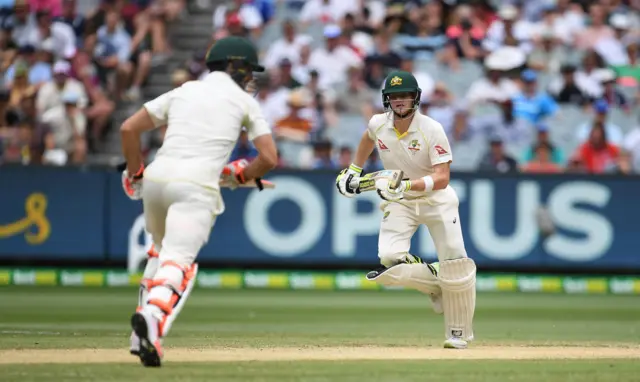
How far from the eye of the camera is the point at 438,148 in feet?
26.9

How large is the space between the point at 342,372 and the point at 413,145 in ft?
6.96

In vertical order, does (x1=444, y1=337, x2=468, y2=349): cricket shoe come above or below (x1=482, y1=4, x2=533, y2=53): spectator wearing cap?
below

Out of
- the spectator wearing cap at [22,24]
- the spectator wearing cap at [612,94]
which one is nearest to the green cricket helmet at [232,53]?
the spectator wearing cap at [612,94]

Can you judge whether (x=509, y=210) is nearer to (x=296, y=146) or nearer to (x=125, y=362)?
(x=296, y=146)

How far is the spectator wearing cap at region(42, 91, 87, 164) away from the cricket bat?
787cm

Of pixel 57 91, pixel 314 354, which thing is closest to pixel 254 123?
pixel 314 354

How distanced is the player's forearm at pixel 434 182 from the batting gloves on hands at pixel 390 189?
2.0 inches

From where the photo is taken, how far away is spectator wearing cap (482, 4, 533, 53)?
54.5ft

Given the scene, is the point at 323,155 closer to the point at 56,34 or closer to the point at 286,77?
the point at 286,77

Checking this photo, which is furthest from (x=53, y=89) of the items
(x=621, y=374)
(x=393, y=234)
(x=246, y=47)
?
(x=621, y=374)

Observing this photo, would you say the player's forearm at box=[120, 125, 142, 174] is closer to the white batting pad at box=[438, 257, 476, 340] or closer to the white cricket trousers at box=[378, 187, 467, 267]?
the white cricket trousers at box=[378, 187, 467, 267]

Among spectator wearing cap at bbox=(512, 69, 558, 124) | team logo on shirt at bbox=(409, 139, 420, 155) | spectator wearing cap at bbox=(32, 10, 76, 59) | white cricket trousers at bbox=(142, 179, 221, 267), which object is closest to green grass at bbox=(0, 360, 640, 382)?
white cricket trousers at bbox=(142, 179, 221, 267)

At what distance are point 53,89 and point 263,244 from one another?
364 centimetres

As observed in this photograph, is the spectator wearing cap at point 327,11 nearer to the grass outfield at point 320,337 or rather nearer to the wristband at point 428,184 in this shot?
the grass outfield at point 320,337
